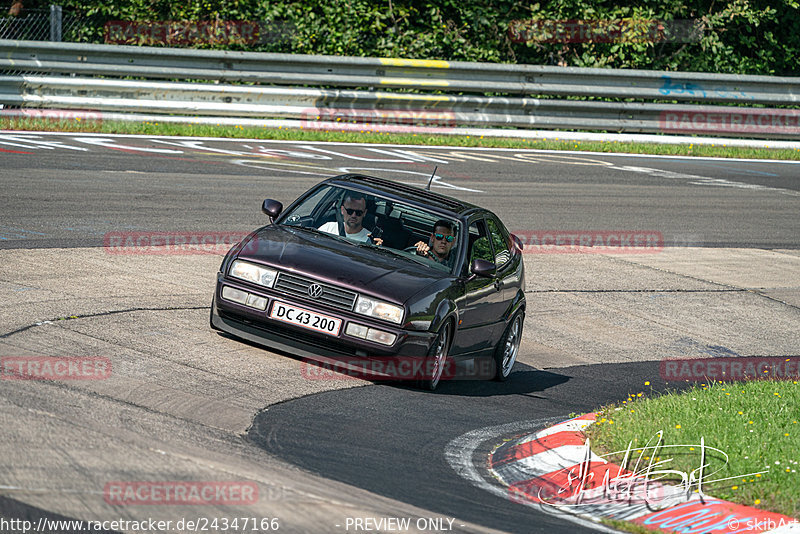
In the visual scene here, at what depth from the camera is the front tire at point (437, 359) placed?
26.2 feet

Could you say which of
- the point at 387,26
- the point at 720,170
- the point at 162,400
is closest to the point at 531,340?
the point at 162,400

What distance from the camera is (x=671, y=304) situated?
12.5m

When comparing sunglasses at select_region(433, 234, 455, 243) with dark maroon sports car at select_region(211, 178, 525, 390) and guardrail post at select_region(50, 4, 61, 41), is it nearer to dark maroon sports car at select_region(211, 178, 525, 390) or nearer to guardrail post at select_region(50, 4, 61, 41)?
dark maroon sports car at select_region(211, 178, 525, 390)

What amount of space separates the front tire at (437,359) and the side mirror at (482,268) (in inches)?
21.8

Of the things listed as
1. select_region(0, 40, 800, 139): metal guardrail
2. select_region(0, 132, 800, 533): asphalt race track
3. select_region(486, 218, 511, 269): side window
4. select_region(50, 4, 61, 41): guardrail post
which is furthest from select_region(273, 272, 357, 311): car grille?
select_region(50, 4, 61, 41): guardrail post

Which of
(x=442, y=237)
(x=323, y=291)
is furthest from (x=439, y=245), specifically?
(x=323, y=291)

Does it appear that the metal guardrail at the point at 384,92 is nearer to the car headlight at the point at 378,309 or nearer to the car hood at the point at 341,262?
the car hood at the point at 341,262

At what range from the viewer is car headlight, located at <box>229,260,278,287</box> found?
26.0 ft

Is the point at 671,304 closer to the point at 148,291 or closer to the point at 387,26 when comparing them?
the point at 148,291

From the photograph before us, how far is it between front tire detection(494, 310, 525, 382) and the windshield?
0.95 m

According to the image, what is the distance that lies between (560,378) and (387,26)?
625 inches

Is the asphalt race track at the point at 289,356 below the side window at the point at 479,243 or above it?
below

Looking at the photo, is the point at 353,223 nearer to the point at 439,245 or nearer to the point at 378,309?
the point at 439,245

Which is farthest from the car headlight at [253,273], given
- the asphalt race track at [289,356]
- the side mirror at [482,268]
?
the side mirror at [482,268]
